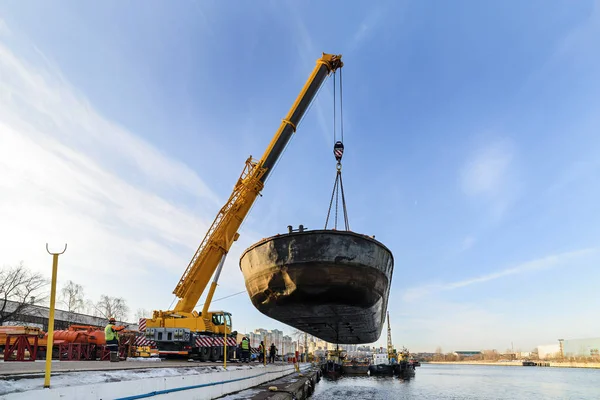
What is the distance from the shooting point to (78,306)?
61219 mm

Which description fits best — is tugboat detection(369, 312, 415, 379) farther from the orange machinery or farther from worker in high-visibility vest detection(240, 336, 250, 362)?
the orange machinery

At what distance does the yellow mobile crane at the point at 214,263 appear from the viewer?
44.1ft

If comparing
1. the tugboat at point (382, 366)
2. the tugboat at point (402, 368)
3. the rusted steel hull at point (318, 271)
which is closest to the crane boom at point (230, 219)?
the rusted steel hull at point (318, 271)

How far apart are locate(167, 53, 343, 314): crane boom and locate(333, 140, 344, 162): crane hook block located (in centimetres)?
251

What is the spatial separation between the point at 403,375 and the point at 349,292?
154 feet

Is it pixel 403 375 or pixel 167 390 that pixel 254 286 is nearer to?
pixel 167 390

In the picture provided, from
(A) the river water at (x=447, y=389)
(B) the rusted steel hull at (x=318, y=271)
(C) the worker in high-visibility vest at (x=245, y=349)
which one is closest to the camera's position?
(B) the rusted steel hull at (x=318, y=271)

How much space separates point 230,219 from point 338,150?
207 inches

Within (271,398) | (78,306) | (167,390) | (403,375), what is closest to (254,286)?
(271,398)

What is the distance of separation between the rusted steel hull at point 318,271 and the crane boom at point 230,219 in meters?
4.72

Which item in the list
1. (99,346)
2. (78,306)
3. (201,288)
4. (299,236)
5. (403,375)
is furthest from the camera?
(78,306)

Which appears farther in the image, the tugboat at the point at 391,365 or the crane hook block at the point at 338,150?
the tugboat at the point at 391,365

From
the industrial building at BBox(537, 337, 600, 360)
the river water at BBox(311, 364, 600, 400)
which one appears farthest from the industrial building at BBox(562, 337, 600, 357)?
the river water at BBox(311, 364, 600, 400)

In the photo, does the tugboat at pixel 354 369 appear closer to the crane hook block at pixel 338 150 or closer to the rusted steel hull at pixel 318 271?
the rusted steel hull at pixel 318 271
